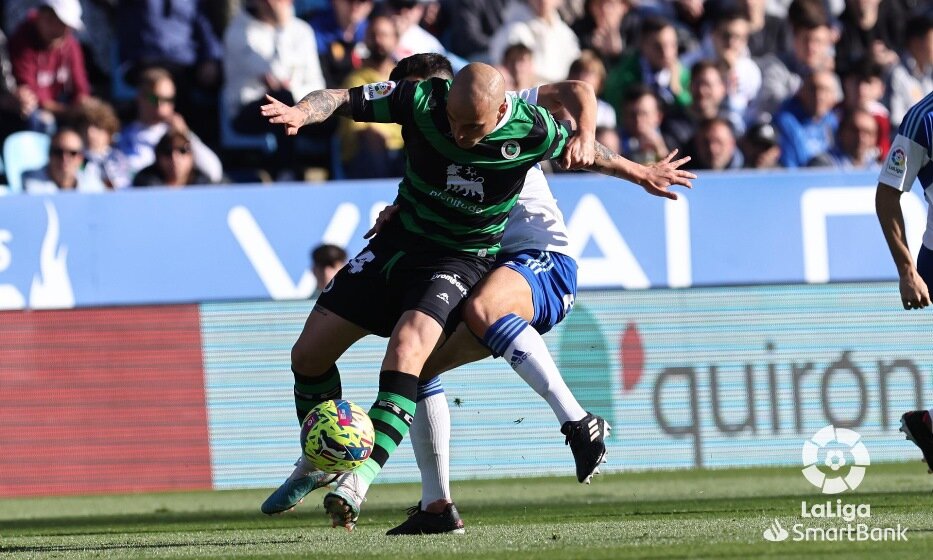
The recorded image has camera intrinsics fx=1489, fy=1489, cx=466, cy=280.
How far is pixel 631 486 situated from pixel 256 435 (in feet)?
8.90

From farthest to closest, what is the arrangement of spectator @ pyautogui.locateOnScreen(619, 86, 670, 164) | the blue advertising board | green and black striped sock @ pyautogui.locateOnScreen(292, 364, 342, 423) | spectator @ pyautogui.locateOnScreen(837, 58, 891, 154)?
spectator @ pyautogui.locateOnScreen(837, 58, 891, 154)
spectator @ pyautogui.locateOnScreen(619, 86, 670, 164)
the blue advertising board
green and black striped sock @ pyautogui.locateOnScreen(292, 364, 342, 423)

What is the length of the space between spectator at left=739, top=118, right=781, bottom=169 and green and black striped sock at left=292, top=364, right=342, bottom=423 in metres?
6.93

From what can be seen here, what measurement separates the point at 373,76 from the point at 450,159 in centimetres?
653

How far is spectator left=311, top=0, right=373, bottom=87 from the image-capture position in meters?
14.0

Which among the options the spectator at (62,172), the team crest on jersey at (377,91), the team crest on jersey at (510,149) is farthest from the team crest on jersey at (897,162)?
the spectator at (62,172)

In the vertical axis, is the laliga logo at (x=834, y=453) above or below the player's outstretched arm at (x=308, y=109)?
below

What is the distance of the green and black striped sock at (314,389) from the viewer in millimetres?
7223

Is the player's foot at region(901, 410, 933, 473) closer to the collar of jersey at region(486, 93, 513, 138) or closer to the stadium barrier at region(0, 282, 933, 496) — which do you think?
the collar of jersey at region(486, 93, 513, 138)

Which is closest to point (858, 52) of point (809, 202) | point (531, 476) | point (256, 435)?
point (809, 202)

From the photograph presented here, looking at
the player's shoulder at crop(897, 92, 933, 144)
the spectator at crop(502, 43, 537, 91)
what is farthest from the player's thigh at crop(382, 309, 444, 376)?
the spectator at crop(502, 43, 537, 91)

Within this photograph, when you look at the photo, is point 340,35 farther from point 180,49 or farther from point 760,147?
point 760,147

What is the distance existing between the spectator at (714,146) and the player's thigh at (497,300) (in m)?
6.22

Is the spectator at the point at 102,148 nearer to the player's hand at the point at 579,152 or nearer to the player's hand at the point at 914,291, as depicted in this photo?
the player's hand at the point at 579,152

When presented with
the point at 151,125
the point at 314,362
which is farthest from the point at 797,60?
the point at 314,362
